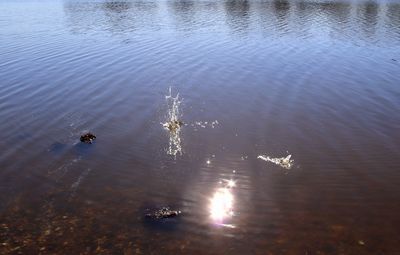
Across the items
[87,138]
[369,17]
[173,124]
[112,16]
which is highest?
[112,16]

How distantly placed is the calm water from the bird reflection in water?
82mm

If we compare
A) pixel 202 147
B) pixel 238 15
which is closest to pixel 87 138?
pixel 202 147

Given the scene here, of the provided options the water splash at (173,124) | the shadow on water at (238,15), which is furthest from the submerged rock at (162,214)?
the shadow on water at (238,15)

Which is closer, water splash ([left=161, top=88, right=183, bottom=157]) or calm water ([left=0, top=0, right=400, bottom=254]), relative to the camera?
calm water ([left=0, top=0, right=400, bottom=254])

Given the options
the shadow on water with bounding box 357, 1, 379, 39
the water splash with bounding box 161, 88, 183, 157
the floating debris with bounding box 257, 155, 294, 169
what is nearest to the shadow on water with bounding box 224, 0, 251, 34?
the shadow on water with bounding box 357, 1, 379, 39

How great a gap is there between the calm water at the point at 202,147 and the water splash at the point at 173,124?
0.79 feet

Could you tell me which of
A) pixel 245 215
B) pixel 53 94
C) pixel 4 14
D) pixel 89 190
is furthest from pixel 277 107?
pixel 4 14

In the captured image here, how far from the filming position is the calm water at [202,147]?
16.2 metres

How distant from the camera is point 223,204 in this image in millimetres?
18000

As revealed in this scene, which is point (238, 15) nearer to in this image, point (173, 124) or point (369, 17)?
point (369, 17)

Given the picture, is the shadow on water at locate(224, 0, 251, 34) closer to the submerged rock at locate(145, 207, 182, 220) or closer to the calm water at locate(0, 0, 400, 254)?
the calm water at locate(0, 0, 400, 254)

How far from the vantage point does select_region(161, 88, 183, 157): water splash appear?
75.5ft

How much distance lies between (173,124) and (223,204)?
29.8 feet

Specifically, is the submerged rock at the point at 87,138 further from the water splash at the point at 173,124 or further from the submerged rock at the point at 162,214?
the submerged rock at the point at 162,214
